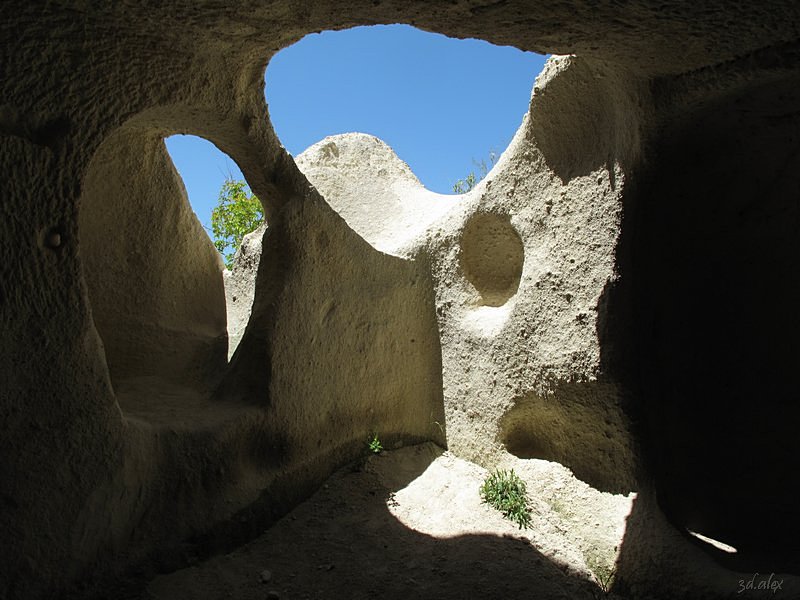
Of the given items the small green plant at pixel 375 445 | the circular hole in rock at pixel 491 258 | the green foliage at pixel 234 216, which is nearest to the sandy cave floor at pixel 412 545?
the small green plant at pixel 375 445

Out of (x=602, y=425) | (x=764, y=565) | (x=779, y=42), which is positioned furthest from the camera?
(x=602, y=425)

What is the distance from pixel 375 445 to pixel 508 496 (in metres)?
0.89

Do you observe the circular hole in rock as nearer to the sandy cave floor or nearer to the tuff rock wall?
the tuff rock wall

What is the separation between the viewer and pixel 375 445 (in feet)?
12.6

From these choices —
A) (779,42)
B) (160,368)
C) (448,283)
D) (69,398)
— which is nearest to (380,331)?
(448,283)

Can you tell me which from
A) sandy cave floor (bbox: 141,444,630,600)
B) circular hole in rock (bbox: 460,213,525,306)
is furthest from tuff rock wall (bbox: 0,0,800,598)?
sandy cave floor (bbox: 141,444,630,600)

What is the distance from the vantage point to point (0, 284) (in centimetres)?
200

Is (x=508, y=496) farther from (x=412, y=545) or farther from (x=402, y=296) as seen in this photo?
(x=402, y=296)

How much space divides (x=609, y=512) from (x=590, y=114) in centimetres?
215

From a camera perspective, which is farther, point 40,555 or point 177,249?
point 177,249

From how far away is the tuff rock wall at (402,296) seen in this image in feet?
6.94

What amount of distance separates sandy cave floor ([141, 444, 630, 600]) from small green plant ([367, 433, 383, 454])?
44 millimetres

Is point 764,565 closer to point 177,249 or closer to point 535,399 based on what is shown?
point 535,399

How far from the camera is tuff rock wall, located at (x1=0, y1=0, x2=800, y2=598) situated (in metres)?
2.12
